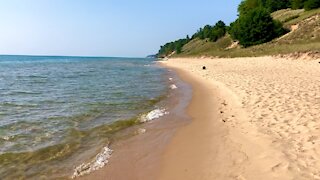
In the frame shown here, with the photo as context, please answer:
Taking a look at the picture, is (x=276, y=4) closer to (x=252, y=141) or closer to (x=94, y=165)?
(x=252, y=141)

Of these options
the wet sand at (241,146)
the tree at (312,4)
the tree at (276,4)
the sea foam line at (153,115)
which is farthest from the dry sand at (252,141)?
the tree at (276,4)

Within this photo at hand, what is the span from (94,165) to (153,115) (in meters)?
5.67

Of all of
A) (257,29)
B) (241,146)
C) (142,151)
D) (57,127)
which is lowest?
(57,127)

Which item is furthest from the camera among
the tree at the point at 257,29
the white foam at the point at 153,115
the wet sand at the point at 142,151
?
the tree at the point at 257,29

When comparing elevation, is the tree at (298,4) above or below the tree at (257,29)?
above

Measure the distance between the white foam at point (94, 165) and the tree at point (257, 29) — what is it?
56717mm

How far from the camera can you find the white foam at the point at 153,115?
1219cm

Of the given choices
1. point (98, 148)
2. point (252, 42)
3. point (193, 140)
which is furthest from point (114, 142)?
point (252, 42)

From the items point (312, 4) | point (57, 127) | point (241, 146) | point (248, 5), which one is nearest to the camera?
point (241, 146)

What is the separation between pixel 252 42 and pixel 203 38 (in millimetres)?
77619

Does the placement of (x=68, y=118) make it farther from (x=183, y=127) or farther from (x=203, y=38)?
(x=203, y=38)

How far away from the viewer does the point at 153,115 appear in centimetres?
1282

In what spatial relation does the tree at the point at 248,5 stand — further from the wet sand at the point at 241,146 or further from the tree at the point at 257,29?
the wet sand at the point at 241,146

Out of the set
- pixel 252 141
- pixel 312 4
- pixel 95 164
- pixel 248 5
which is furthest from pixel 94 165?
pixel 248 5
